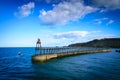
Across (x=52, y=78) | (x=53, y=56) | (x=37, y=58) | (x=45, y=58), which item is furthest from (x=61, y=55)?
(x=52, y=78)

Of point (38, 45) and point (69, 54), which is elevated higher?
point (38, 45)

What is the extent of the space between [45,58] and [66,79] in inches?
834

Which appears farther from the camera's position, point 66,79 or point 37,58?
point 37,58

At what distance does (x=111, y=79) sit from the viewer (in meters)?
19.7

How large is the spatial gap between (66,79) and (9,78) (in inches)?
355

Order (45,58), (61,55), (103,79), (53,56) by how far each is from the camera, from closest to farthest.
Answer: (103,79) < (45,58) < (53,56) < (61,55)

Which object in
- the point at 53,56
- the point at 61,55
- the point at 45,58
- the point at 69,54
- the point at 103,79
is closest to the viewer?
the point at 103,79

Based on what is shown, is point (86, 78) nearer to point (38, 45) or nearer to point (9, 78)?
point (9, 78)

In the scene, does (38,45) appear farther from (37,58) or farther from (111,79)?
(111,79)

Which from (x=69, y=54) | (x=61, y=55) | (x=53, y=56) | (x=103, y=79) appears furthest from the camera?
(x=69, y=54)

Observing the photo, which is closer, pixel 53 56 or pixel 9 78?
pixel 9 78

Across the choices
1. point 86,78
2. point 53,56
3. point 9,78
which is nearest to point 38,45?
point 53,56

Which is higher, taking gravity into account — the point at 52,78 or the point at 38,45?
the point at 38,45

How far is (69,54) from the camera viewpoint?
→ 61125 mm
